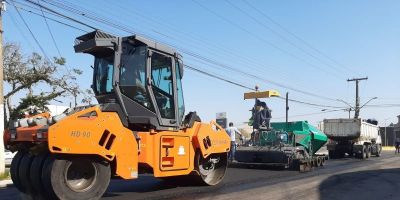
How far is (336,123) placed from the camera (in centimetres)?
2880

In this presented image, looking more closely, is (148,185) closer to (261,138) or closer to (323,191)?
(323,191)

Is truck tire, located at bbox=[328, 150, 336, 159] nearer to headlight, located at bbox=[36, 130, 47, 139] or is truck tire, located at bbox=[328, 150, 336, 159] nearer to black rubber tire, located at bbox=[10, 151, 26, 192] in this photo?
black rubber tire, located at bbox=[10, 151, 26, 192]

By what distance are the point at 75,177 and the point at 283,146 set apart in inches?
394

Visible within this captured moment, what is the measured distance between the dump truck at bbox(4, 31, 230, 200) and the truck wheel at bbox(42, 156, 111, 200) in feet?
0.05

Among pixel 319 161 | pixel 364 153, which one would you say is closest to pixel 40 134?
pixel 319 161

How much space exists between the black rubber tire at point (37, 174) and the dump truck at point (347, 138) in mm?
23160

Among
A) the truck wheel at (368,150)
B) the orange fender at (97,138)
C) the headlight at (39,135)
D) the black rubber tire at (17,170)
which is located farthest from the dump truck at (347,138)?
the headlight at (39,135)

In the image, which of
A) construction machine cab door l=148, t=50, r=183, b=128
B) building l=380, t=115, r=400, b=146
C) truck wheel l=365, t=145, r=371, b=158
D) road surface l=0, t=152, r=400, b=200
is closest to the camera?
construction machine cab door l=148, t=50, r=183, b=128

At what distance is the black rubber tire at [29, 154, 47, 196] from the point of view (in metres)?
8.02

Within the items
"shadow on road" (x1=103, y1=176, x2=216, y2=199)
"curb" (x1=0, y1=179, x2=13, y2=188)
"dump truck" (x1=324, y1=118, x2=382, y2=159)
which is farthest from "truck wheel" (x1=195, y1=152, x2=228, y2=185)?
"dump truck" (x1=324, y1=118, x2=382, y2=159)

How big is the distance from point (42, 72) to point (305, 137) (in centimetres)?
1852

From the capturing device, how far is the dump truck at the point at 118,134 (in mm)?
7977

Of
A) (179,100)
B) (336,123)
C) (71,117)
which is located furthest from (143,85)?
(336,123)

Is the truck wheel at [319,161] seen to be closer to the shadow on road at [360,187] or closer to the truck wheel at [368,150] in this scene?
the shadow on road at [360,187]
